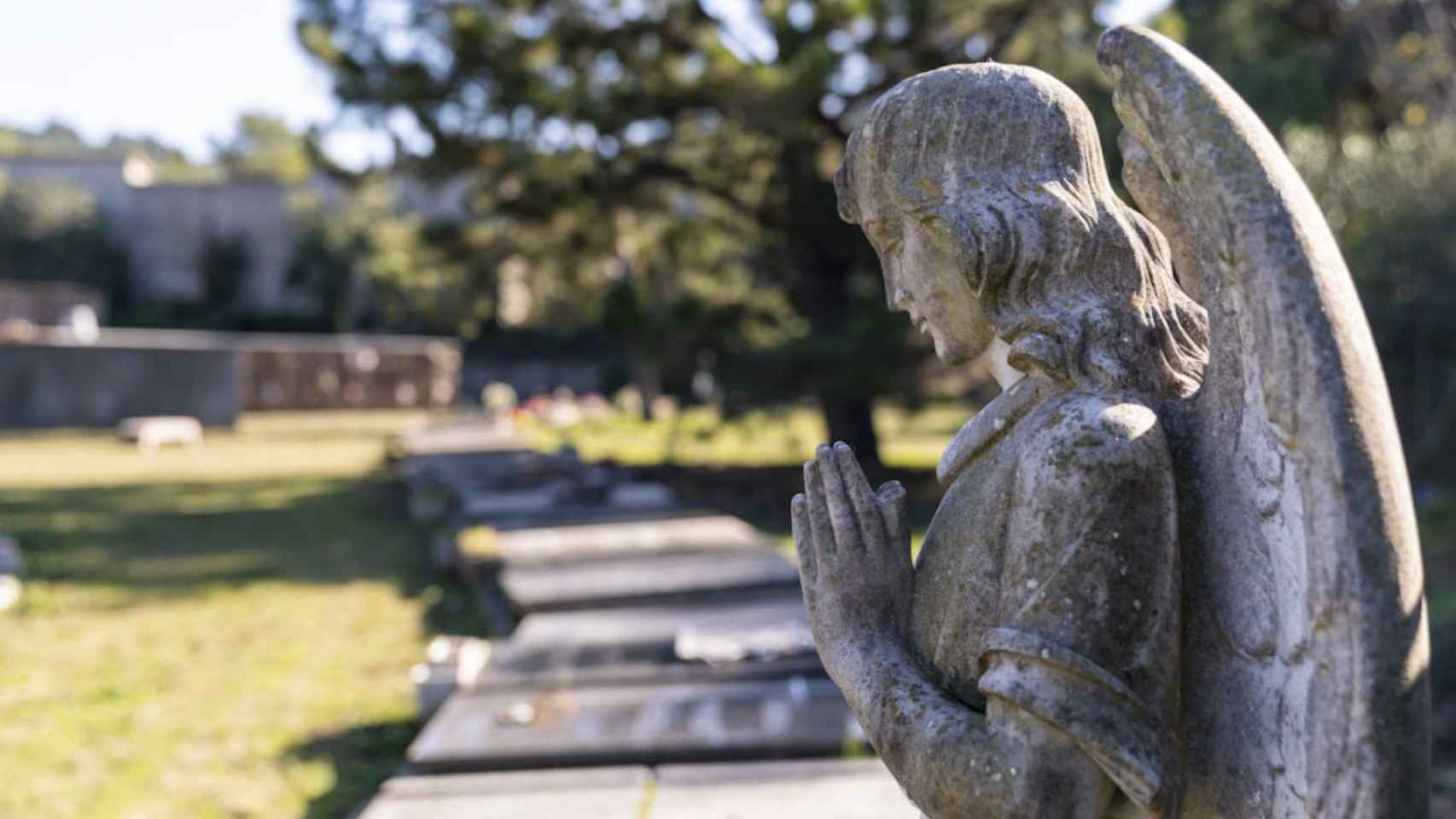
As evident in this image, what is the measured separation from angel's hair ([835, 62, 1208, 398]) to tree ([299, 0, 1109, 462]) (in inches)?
275

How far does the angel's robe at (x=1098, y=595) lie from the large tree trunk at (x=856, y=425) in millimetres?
8659

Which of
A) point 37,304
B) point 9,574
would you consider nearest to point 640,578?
point 9,574

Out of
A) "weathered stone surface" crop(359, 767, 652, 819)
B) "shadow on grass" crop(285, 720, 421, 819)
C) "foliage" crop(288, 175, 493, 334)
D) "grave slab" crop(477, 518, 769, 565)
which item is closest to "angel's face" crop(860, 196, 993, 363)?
"weathered stone surface" crop(359, 767, 652, 819)

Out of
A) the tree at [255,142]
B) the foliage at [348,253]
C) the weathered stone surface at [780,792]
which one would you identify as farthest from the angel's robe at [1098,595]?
the tree at [255,142]

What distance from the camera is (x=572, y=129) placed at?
1016 centimetres

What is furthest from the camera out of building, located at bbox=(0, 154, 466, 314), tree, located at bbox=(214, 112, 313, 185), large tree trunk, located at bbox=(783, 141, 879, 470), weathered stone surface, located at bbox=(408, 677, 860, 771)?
tree, located at bbox=(214, 112, 313, 185)

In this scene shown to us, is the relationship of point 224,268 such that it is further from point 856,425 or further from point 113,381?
point 856,425

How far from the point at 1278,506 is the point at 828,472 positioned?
52 cm

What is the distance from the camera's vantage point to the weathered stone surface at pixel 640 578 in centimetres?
559

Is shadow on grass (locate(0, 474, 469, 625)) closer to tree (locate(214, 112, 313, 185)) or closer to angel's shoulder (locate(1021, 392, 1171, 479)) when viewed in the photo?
angel's shoulder (locate(1021, 392, 1171, 479))

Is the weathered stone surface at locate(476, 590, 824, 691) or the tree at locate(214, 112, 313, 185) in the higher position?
the tree at locate(214, 112, 313, 185)

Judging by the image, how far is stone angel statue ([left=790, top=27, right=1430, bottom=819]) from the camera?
1.02 meters

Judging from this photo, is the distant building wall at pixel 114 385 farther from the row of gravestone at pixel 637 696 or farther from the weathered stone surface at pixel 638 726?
the weathered stone surface at pixel 638 726

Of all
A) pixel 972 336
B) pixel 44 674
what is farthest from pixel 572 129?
pixel 972 336
